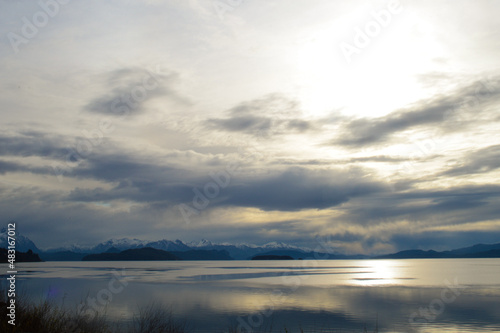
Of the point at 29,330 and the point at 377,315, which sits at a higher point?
the point at 29,330

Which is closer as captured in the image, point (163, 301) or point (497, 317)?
point (497, 317)

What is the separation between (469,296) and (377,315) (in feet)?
76.9

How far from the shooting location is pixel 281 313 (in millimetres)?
39062

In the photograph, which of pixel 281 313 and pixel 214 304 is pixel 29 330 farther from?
pixel 214 304

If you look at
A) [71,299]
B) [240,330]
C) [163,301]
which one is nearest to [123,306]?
[163,301]

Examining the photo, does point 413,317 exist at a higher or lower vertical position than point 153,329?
lower

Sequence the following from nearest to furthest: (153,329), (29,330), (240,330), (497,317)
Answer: (29,330) → (153,329) → (240,330) → (497,317)

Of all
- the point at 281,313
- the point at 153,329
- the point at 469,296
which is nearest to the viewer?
the point at 153,329

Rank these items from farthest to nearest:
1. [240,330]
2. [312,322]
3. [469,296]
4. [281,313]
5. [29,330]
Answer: [469,296] → [281,313] → [312,322] → [240,330] → [29,330]

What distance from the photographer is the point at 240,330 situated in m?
29.1

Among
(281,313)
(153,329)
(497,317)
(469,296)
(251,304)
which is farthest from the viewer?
(469,296)

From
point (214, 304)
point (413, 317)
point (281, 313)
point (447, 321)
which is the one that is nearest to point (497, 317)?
point (447, 321)

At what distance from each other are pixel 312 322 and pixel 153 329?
1797 cm

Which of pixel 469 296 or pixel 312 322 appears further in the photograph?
pixel 469 296
